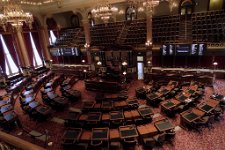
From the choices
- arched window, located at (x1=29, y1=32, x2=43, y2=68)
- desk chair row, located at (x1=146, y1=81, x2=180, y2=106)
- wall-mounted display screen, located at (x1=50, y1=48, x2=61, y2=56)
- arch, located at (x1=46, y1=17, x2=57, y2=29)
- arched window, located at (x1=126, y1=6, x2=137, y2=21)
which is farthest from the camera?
arch, located at (x1=46, y1=17, x2=57, y2=29)

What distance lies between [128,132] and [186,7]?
16.0 metres

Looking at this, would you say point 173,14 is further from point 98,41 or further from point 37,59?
point 37,59

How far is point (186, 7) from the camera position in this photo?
17.5m

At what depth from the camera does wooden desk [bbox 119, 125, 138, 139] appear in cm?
680

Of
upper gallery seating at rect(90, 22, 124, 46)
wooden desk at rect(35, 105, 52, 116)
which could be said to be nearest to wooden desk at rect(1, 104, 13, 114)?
wooden desk at rect(35, 105, 52, 116)

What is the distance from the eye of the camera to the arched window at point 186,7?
1728 centimetres

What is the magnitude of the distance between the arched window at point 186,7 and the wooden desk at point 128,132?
15328 mm

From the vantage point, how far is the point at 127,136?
22.3 ft

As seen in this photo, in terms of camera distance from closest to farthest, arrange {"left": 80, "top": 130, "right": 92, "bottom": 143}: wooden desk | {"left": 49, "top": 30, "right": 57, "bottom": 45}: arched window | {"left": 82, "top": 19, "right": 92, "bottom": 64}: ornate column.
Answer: {"left": 80, "top": 130, "right": 92, "bottom": 143}: wooden desk < {"left": 82, "top": 19, "right": 92, "bottom": 64}: ornate column < {"left": 49, "top": 30, "right": 57, "bottom": 45}: arched window

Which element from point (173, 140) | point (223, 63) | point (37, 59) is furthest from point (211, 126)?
point (37, 59)

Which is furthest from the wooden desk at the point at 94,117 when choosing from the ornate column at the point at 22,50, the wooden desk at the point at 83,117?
the ornate column at the point at 22,50

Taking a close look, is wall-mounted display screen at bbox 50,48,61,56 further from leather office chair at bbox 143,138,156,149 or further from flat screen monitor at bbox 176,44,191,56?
leather office chair at bbox 143,138,156,149

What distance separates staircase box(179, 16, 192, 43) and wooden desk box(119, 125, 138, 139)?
406 inches

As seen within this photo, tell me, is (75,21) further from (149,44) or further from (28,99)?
(28,99)
